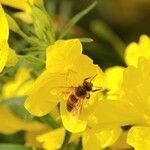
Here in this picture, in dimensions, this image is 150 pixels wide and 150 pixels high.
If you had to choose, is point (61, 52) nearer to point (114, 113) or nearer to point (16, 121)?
point (114, 113)

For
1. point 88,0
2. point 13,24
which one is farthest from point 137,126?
point 88,0

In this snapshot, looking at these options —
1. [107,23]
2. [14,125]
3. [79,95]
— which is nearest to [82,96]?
[79,95]

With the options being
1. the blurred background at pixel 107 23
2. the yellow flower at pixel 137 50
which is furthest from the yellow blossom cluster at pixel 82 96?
the blurred background at pixel 107 23

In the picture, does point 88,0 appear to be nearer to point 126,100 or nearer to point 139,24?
point 139,24

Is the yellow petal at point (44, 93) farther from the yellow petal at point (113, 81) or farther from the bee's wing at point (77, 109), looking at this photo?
the yellow petal at point (113, 81)

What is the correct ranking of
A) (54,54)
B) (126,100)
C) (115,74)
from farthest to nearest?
(115,74) → (126,100) → (54,54)

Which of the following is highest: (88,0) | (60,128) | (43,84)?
(88,0)
